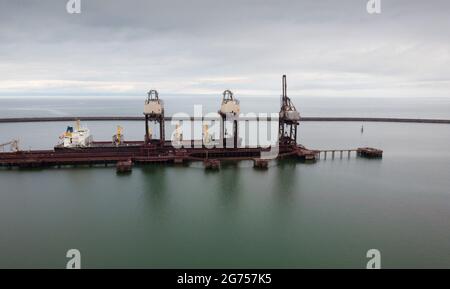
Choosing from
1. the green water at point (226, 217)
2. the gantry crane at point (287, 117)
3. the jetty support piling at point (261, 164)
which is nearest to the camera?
the green water at point (226, 217)

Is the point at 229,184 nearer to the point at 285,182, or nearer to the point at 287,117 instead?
the point at 285,182

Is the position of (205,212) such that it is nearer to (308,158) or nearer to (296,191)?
(296,191)

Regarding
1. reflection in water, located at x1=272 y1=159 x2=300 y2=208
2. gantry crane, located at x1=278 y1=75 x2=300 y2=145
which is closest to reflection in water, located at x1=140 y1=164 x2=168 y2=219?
reflection in water, located at x1=272 y1=159 x2=300 y2=208

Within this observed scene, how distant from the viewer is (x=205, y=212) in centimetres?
2323

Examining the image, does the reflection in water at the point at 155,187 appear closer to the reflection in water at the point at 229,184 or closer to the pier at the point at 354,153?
the reflection in water at the point at 229,184

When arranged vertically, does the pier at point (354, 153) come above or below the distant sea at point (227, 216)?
above

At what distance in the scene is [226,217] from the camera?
2230 cm

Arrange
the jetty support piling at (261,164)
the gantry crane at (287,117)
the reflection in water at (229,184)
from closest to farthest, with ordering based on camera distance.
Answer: the reflection in water at (229,184), the jetty support piling at (261,164), the gantry crane at (287,117)

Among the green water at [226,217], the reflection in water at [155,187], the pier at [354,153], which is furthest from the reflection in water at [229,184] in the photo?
the pier at [354,153]

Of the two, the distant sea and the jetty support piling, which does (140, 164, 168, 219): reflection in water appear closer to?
the distant sea

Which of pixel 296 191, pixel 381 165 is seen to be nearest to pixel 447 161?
pixel 381 165

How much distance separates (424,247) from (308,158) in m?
23.4

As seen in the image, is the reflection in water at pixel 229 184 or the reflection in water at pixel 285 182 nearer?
the reflection in water at pixel 229 184

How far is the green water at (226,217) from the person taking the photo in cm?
1684
